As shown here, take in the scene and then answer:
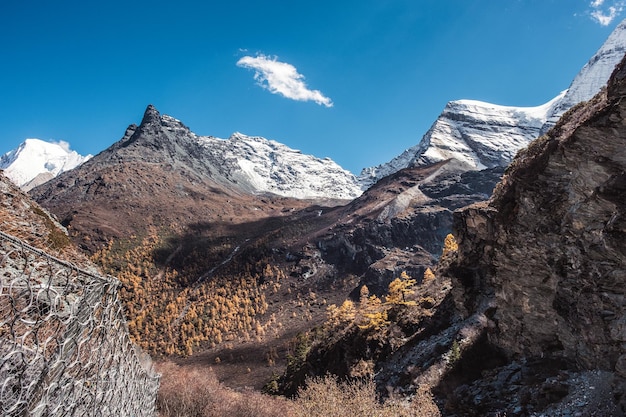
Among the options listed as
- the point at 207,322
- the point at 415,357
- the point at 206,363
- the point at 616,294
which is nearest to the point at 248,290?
the point at 207,322

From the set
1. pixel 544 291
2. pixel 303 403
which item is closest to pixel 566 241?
pixel 544 291

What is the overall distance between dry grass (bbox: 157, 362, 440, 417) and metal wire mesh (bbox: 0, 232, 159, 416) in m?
11.7

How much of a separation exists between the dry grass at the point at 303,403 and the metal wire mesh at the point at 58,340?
1172 cm

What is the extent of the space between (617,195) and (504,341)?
16.0 meters

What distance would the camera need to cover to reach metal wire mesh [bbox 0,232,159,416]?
9.61 metres

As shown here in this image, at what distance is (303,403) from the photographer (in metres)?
24.5

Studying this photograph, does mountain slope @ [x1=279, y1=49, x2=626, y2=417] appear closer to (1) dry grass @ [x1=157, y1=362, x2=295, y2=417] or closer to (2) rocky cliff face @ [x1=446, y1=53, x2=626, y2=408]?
(2) rocky cliff face @ [x1=446, y1=53, x2=626, y2=408]

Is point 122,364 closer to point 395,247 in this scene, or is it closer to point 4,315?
point 4,315

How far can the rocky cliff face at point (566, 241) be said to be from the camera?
17.8 metres

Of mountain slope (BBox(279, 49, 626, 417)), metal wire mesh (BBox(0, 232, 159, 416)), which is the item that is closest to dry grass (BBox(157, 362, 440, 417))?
mountain slope (BBox(279, 49, 626, 417))

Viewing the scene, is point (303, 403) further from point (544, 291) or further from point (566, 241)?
point (566, 241)

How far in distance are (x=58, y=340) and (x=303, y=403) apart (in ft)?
59.2

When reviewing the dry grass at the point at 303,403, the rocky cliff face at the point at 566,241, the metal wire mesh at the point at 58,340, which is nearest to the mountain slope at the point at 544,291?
the rocky cliff face at the point at 566,241

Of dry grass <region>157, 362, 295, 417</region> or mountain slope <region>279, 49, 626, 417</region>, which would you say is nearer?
mountain slope <region>279, 49, 626, 417</region>
